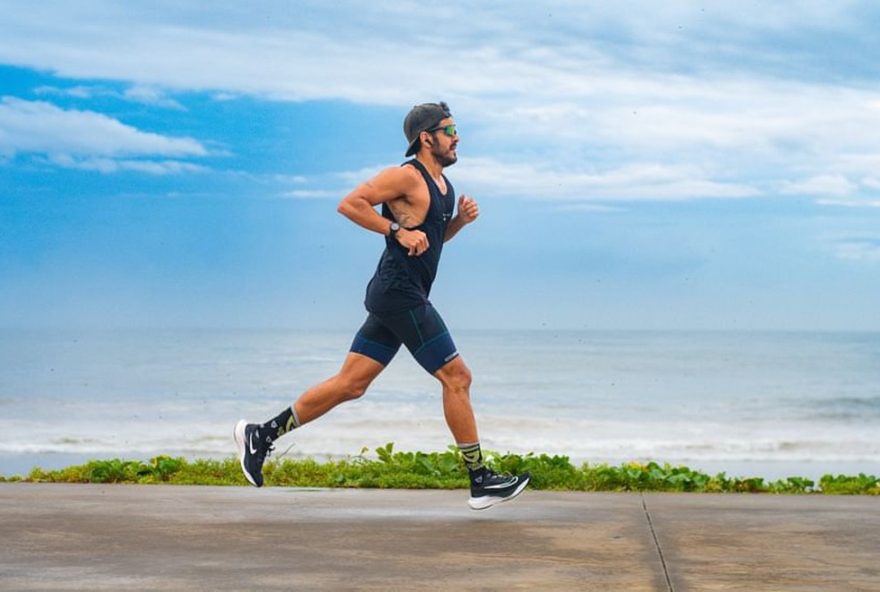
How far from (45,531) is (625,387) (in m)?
29.3

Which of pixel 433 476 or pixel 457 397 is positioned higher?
pixel 457 397

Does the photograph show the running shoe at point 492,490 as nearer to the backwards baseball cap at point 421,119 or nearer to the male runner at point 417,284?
the male runner at point 417,284

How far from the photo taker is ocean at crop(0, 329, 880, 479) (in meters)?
20.5

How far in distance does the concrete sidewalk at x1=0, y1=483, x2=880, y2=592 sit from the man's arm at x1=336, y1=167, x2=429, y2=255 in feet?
4.63

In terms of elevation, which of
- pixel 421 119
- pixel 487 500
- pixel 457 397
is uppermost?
pixel 421 119

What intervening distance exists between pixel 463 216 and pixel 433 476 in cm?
209

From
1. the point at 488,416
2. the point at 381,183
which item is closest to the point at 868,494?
the point at 381,183

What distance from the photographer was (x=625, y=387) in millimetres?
34406

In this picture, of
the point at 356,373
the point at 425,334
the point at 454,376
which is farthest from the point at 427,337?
the point at 356,373

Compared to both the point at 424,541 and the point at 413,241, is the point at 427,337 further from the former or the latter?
the point at 424,541

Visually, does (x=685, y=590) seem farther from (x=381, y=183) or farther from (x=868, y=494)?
(x=868, y=494)

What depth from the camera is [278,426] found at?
7027mm

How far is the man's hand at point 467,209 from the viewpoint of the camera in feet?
22.5

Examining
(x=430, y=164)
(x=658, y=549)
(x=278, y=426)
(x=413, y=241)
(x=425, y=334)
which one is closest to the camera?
(x=658, y=549)
